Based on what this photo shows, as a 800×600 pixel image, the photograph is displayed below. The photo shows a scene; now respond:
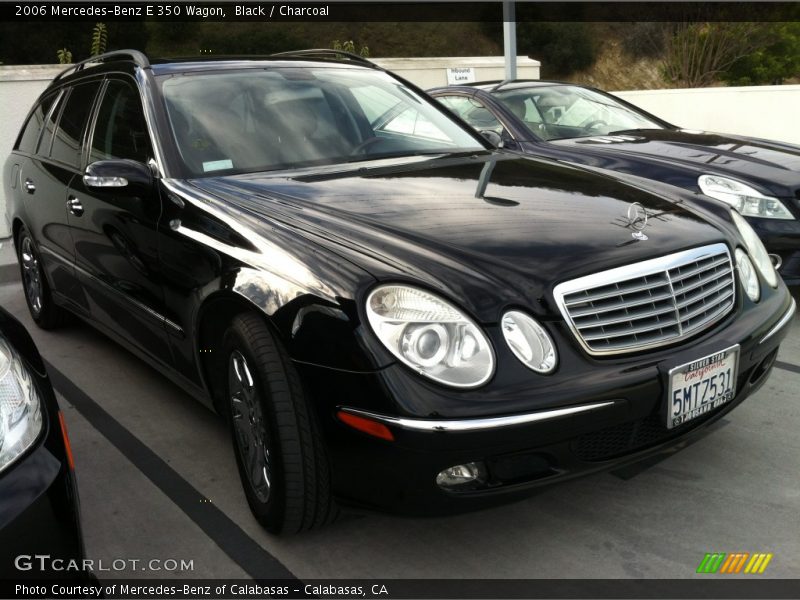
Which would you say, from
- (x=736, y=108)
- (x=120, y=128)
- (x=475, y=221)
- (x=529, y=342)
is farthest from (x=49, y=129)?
(x=736, y=108)

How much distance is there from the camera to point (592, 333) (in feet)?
8.00

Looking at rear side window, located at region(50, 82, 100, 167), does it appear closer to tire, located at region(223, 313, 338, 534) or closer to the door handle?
the door handle

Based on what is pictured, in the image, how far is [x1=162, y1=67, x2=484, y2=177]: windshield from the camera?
344cm

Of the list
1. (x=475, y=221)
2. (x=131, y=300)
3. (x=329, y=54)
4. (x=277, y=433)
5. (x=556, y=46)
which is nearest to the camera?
(x=277, y=433)

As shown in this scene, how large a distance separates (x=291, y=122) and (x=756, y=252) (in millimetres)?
1904

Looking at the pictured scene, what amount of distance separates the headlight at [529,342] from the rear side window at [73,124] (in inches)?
104

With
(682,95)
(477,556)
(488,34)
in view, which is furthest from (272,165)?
(488,34)

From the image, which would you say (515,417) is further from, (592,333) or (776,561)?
(776,561)

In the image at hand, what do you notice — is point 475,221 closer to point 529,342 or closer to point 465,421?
point 529,342

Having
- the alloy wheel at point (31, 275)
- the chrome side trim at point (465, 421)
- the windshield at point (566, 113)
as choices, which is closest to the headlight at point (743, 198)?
the windshield at point (566, 113)

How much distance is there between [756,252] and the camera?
10.5 feet

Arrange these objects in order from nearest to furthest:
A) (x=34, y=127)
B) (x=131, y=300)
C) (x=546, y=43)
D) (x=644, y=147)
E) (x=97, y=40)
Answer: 1. (x=131, y=300)
2. (x=34, y=127)
3. (x=644, y=147)
4. (x=97, y=40)
5. (x=546, y=43)

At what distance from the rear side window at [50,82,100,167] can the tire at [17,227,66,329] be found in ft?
2.33

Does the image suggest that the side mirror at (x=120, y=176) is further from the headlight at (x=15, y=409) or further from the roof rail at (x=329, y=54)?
the roof rail at (x=329, y=54)
